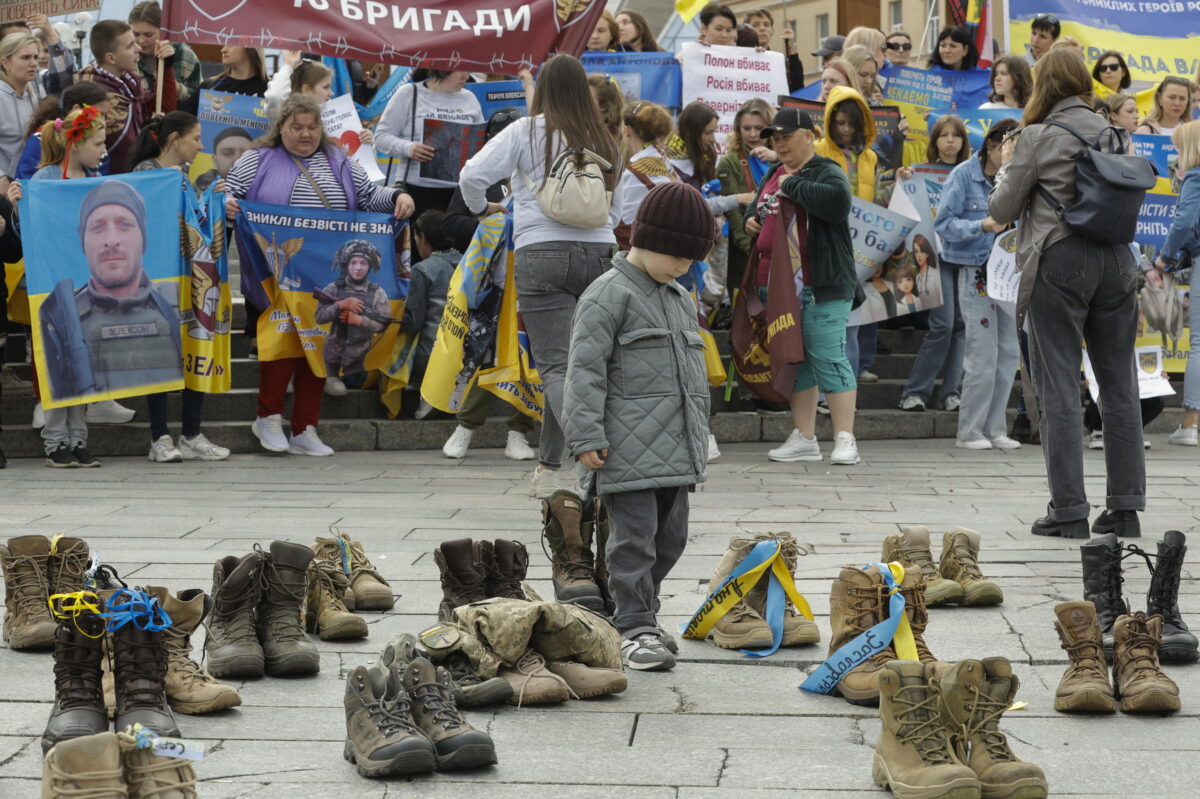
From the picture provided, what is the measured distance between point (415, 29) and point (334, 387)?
2422 millimetres

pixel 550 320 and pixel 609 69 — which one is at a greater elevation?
pixel 609 69

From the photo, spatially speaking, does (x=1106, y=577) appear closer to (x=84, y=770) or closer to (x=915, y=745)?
(x=915, y=745)

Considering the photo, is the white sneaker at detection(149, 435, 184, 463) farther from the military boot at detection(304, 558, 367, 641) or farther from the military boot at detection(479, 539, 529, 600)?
the military boot at detection(479, 539, 529, 600)

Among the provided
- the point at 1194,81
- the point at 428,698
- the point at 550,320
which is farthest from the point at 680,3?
the point at 428,698

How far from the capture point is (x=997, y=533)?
7.16 metres

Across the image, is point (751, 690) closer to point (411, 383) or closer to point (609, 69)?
point (411, 383)

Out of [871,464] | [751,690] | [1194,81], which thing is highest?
[1194,81]

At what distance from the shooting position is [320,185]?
387 inches

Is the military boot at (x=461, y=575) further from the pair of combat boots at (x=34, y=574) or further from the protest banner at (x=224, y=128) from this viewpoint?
the protest banner at (x=224, y=128)

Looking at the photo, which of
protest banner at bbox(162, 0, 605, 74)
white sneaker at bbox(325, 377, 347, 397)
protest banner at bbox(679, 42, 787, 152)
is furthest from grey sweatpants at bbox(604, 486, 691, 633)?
protest banner at bbox(679, 42, 787, 152)

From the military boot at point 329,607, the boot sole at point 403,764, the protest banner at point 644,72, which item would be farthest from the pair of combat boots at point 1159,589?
the protest banner at point 644,72

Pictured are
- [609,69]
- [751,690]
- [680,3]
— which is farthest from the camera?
[680,3]

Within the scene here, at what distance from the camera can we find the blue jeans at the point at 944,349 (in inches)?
443

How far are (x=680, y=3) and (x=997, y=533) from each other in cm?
785
